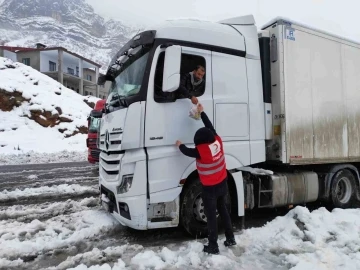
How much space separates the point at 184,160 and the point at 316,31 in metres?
3.58

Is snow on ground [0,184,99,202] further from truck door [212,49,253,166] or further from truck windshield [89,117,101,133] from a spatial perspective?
truck door [212,49,253,166]

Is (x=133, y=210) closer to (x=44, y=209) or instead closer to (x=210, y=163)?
(x=210, y=163)

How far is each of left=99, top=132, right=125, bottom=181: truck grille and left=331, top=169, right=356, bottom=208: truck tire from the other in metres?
4.32

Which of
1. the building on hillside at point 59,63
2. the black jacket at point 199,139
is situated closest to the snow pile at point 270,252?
the black jacket at point 199,139

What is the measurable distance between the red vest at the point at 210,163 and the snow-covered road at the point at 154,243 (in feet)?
3.13

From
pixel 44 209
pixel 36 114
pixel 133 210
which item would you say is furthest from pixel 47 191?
pixel 36 114

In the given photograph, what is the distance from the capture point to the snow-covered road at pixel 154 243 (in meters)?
4.02

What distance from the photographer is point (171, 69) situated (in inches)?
173

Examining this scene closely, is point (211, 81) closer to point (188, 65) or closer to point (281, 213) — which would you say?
point (188, 65)

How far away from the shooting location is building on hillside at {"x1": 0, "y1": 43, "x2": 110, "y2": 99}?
4100cm

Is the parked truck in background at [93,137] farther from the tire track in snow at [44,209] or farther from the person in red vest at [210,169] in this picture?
the person in red vest at [210,169]

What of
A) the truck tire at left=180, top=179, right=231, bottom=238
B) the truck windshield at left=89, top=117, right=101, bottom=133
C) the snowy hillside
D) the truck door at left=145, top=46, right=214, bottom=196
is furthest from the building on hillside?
the truck tire at left=180, top=179, right=231, bottom=238

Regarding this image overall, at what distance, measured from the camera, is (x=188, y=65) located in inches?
190

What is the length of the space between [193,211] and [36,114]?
22150mm
